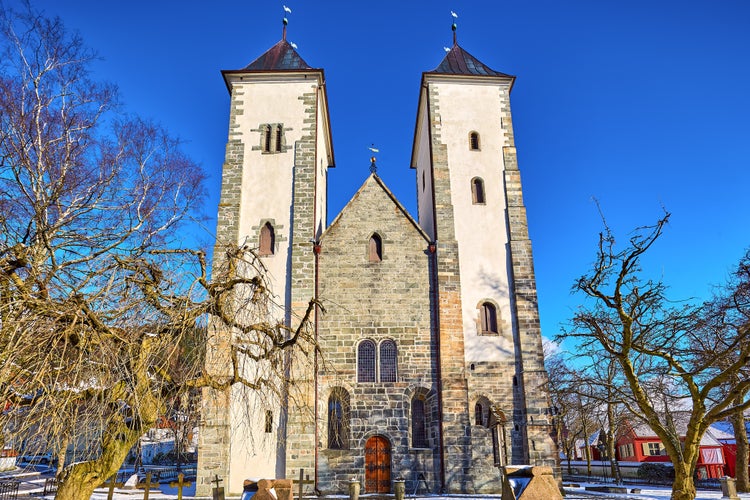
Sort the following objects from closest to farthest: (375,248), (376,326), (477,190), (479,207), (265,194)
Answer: (376,326) → (375,248) → (265,194) → (479,207) → (477,190)

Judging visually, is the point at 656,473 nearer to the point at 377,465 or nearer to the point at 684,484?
the point at 377,465

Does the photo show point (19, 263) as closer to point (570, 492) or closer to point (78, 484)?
point (78, 484)

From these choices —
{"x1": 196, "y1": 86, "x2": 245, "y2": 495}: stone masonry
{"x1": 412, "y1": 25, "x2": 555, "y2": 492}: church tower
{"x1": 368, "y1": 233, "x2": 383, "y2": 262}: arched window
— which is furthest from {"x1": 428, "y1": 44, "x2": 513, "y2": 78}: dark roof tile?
{"x1": 196, "y1": 86, "x2": 245, "y2": 495}: stone masonry

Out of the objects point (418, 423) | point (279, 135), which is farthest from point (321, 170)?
point (418, 423)

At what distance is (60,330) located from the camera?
6293 mm

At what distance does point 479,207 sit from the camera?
21.7m

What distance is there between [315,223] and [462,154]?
652 centimetres

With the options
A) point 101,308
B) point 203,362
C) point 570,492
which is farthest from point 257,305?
point 570,492

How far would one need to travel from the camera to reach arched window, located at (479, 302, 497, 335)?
20.1 meters

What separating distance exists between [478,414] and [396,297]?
16.0 ft

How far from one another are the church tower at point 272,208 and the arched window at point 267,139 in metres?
0.04

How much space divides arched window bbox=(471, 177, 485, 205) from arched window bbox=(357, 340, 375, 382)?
695cm

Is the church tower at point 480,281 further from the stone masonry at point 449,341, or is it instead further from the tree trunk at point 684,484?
the tree trunk at point 684,484

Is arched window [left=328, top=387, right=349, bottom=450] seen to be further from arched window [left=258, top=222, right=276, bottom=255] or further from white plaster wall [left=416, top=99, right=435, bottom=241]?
white plaster wall [left=416, top=99, right=435, bottom=241]
